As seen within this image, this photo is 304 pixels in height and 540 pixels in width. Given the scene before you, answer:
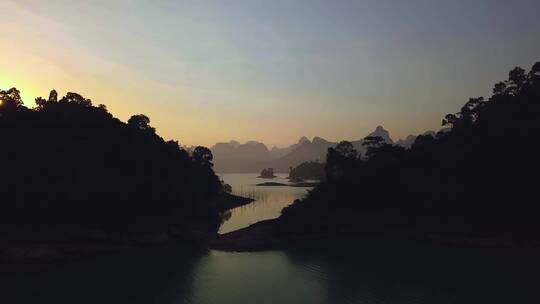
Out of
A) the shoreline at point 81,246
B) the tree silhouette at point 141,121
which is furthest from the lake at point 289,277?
the tree silhouette at point 141,121

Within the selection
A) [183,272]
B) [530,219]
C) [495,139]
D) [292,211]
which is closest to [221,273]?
[183,272]

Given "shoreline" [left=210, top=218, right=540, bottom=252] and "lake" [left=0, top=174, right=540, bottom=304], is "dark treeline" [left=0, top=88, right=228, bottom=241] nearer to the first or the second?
"lake" [left=0, top=174, right=540, bottom=304]

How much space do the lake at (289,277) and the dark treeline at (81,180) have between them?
837cm

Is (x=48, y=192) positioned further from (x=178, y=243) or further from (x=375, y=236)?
(x=375, y=236)

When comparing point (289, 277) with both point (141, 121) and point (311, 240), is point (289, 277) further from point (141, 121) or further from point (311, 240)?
point (141, 121)

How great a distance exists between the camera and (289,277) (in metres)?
51.1

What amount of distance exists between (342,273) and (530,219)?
3592 centimetres

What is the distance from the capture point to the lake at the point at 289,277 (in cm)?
4269

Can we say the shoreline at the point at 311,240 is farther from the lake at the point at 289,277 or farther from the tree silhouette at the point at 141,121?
the tree silhouette at the point at 141,121

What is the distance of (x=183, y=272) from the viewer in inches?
2105

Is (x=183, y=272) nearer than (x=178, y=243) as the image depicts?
Yes

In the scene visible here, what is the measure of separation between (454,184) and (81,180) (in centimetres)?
6868

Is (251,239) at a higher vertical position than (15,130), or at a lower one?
lower

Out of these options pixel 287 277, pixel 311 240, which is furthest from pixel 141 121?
pixel 287 277
